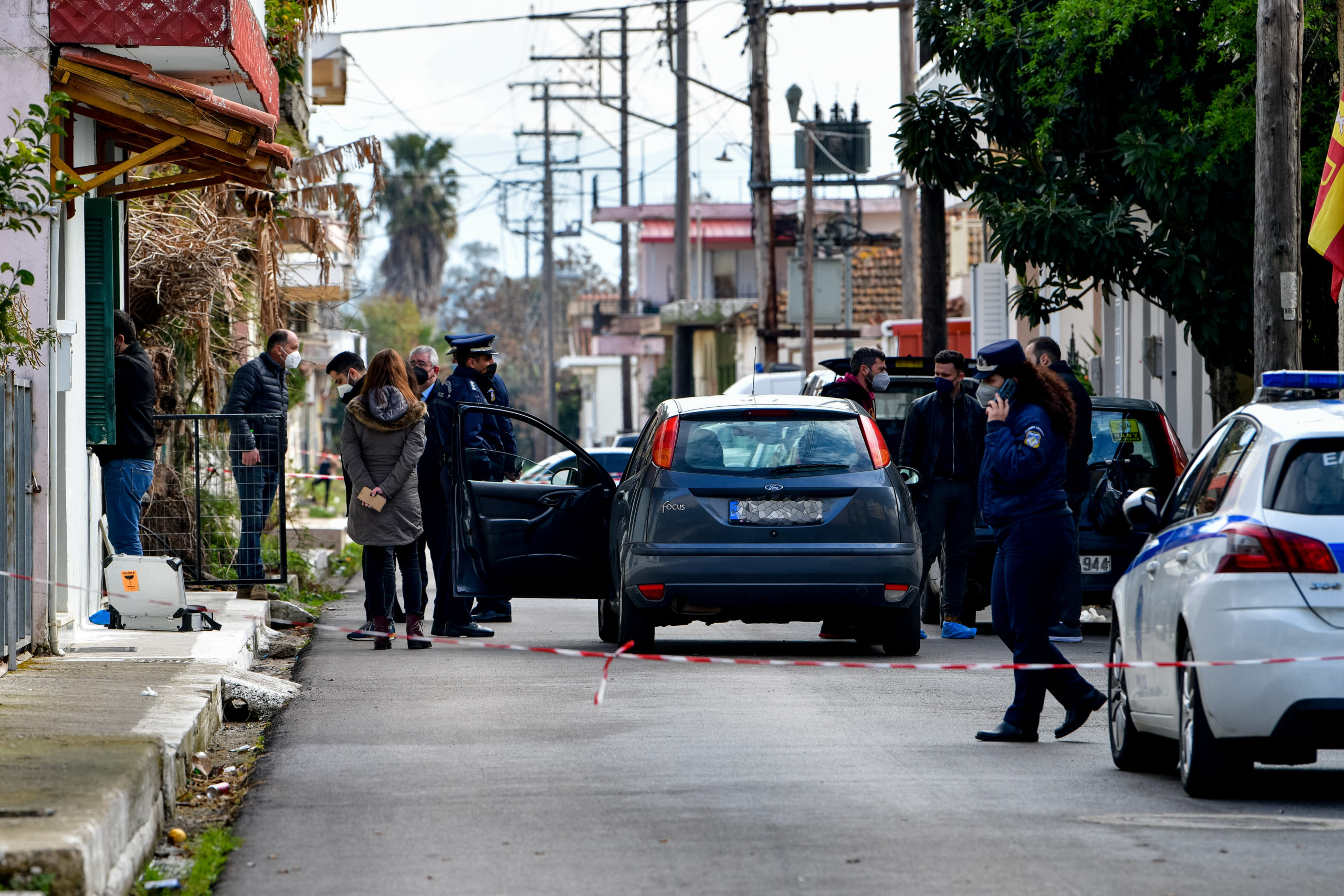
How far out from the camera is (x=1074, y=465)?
1278 cm

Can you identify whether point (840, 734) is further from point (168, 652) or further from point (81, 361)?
point (81, 361)

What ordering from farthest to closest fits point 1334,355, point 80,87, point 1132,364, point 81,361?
1. point 1132,364
2. point 1334,355
3. point 81,361
4. point 80,87

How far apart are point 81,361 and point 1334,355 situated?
11128 millimetres

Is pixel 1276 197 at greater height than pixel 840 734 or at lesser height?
greater

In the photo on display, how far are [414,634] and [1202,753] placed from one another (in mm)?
6466

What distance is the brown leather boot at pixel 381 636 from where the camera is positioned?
42.2 ft

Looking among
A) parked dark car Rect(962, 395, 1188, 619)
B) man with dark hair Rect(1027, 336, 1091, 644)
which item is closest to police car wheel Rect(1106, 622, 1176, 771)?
man with dark hair Rect(1027, 336, 1091, 644)

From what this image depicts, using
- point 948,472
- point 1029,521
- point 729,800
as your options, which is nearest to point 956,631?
point 948,472

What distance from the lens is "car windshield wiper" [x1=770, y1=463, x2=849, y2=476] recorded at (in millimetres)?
12031

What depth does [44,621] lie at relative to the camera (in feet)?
35.0

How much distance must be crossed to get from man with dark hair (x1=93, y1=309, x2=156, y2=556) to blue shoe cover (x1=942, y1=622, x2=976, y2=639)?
208 inches

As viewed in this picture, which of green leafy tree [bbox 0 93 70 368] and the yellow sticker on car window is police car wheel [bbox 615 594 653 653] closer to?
green leafy tree [bbox 0 93 70 368]

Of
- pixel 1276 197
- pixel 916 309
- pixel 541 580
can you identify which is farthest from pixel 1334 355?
pixel 916 309

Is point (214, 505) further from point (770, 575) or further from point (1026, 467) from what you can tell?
point (1026, 467)
